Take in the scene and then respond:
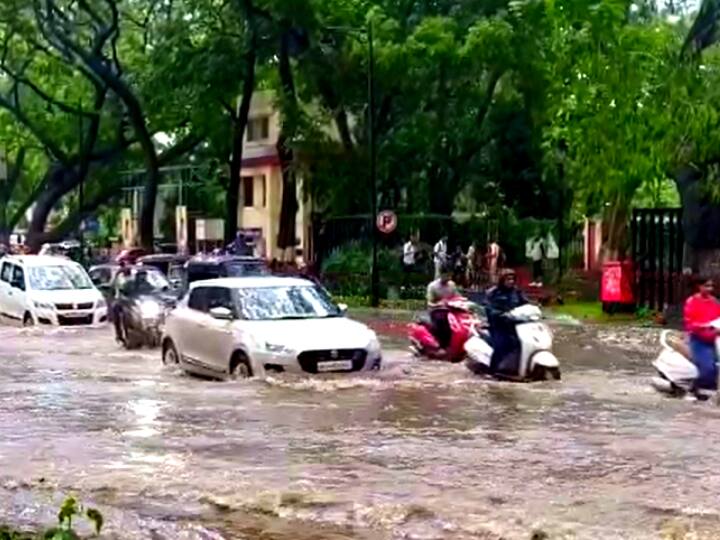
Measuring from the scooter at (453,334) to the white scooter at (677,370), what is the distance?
425 cm

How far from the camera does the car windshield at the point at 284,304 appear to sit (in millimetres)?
20297

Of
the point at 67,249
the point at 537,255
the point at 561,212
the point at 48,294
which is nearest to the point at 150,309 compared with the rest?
the point at 48,294

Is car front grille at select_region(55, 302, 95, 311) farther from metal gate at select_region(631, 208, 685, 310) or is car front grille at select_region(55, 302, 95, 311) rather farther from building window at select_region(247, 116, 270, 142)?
building window at select_region(247, 116, 270, 142)

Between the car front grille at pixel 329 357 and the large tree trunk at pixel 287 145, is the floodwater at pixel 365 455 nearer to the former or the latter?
the car front grille at pixel 329 357

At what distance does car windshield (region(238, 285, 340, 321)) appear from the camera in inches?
799

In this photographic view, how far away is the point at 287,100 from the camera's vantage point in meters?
45.2

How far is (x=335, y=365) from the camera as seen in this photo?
63.4 feet

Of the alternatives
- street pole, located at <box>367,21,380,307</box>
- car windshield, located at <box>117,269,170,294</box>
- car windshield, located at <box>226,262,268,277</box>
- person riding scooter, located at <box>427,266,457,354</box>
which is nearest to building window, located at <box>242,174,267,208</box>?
street pole, located at <box>367,21,380,307</box>

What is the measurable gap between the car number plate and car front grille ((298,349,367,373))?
4 centimetres

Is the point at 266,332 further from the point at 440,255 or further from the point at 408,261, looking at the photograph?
the point at 408,261

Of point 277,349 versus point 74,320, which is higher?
point 277,349

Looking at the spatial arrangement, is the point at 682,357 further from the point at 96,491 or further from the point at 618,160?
the point at 618,160

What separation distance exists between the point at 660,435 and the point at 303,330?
578 centimetres

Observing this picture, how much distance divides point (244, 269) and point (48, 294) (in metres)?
4.59
